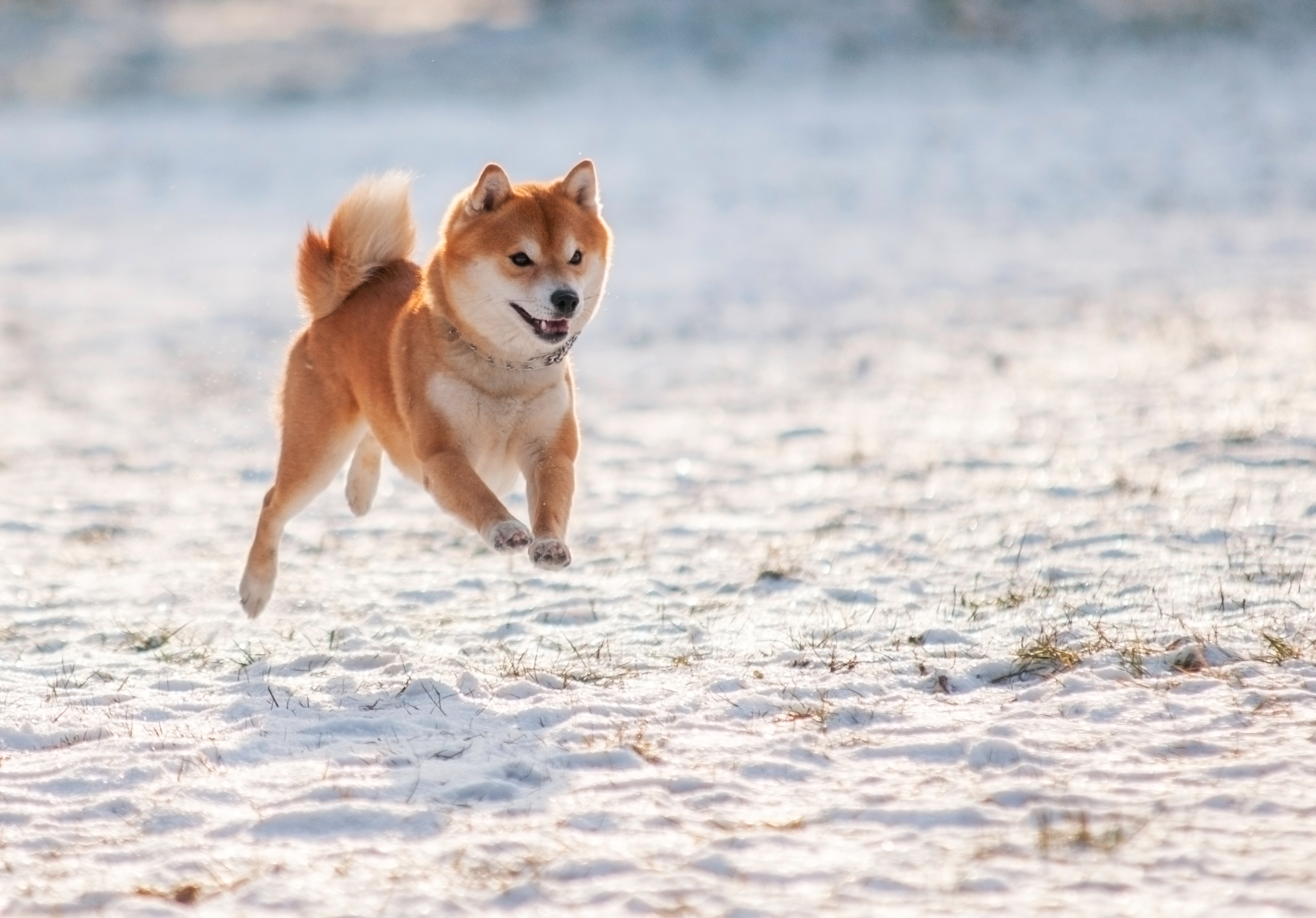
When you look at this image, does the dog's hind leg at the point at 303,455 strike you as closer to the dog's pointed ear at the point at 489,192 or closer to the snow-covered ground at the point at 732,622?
the snow-covered ground at the point at 732,622

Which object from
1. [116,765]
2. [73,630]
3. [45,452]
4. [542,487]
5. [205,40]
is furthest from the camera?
[205,40]

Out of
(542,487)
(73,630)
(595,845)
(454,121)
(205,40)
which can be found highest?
(205,40)

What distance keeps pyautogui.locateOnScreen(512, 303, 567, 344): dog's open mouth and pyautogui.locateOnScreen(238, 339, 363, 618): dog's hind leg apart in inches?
39.6

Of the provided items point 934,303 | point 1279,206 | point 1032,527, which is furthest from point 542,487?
point 1279,206

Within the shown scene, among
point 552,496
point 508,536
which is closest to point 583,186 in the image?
point 552,496

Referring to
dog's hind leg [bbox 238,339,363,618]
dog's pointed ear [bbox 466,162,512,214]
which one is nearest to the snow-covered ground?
dog's hind leg [bbox 238,339,363,618]

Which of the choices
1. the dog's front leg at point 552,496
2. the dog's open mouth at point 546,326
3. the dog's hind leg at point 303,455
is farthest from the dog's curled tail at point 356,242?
the dog's front leg at point 552,496

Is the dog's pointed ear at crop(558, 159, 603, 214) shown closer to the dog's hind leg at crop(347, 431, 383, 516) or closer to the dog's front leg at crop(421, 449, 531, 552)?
the dog's front leg at crop(421, 449, 531, 552)

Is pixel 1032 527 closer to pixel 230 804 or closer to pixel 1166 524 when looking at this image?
pixel 1166 524

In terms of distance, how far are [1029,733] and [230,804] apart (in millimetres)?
1978

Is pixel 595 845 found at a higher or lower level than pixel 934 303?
lower

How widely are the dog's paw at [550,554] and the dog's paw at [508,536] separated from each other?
0.05 meters

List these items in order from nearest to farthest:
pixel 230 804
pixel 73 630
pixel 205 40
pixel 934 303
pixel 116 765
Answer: pixel 230 804 < pixel 116 765 < pixel 73 630 < pixel 934 303 < pixel 205 40

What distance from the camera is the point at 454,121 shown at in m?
25.5
